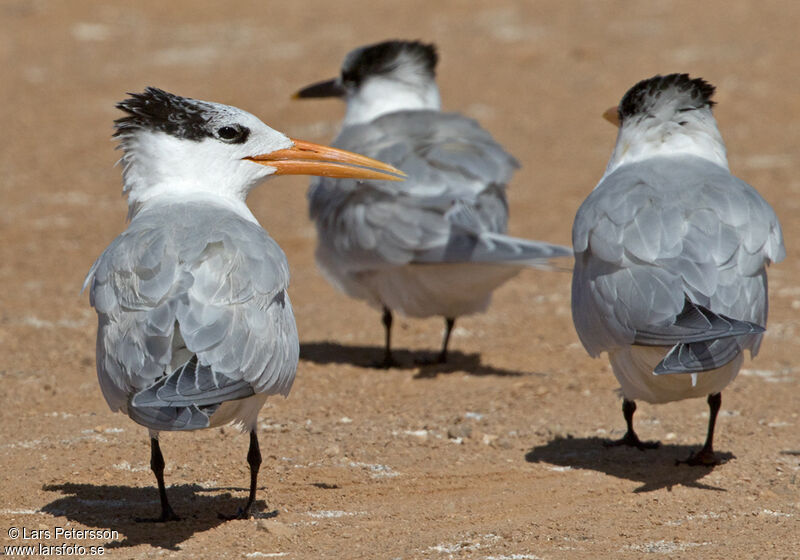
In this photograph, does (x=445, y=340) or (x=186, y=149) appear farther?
(x=445, y=340)

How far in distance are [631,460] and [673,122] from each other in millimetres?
1569

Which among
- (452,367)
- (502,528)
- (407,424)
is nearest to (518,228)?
(452,367)

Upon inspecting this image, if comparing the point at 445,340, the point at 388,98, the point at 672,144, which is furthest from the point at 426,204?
the point at 672,144

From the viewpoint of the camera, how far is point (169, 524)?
4535 millimetres

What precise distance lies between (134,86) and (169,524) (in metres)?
10.3

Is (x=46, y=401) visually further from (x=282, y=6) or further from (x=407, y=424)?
(x=282, y=6)

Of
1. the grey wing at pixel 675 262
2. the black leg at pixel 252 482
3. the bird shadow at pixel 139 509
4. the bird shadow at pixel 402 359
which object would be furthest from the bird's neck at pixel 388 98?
the black leg at pixel 252 482

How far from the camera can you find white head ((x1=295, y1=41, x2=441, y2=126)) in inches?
340

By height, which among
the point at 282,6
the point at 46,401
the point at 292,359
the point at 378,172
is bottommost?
the point at 46,401

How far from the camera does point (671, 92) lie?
5.62 meters

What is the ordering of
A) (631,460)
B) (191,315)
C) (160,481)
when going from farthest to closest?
(631,460)
(160,481)
(191,315)

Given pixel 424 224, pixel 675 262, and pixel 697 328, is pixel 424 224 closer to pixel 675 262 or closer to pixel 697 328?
pixel 675 262

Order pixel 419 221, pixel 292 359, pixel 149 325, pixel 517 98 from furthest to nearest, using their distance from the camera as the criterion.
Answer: pixel 517 98, pixel 419 221, pixel 292 359, pixel 149 325

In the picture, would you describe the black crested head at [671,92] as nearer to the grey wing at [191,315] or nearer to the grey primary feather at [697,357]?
the grey primary feather at [697,357]
